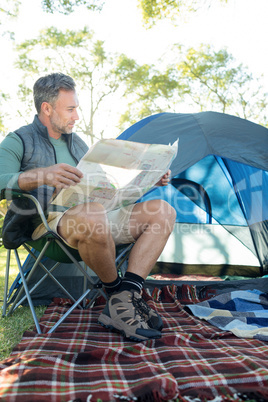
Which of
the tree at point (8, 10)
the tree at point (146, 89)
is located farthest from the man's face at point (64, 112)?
the tree at point (146, 89)

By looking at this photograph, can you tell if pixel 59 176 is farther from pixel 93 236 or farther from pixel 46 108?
pixel 46 108

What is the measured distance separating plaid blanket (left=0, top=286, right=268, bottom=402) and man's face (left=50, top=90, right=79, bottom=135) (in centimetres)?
100

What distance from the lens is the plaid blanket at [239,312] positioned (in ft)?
5.25

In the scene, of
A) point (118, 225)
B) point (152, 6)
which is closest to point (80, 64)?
point (152, 6)

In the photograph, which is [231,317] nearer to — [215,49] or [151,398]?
[151,398]

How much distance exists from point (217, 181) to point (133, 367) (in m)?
2.05

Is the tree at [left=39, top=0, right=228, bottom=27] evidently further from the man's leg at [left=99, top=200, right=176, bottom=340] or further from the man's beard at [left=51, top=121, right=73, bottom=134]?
the man's leg at [left=99, top=200, right=176, bottom=340]

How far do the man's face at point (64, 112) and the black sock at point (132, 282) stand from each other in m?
0.86

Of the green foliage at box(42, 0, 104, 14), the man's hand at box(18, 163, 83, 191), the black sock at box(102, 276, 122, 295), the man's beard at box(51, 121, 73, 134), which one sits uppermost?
the green foliage at box(42, 0, 104, 14)

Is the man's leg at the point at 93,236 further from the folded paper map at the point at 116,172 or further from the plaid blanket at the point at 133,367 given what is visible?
the plaid blanket at the point at 133,367

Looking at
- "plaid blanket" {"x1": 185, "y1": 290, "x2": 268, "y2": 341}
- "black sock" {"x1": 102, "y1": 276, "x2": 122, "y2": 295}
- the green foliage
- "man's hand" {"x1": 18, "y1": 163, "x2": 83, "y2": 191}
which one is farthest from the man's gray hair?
the green foliage

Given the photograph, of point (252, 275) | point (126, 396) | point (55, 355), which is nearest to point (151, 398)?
point (126, 396)

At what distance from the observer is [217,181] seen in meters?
2.99

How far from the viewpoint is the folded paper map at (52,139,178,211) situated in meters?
1.44
